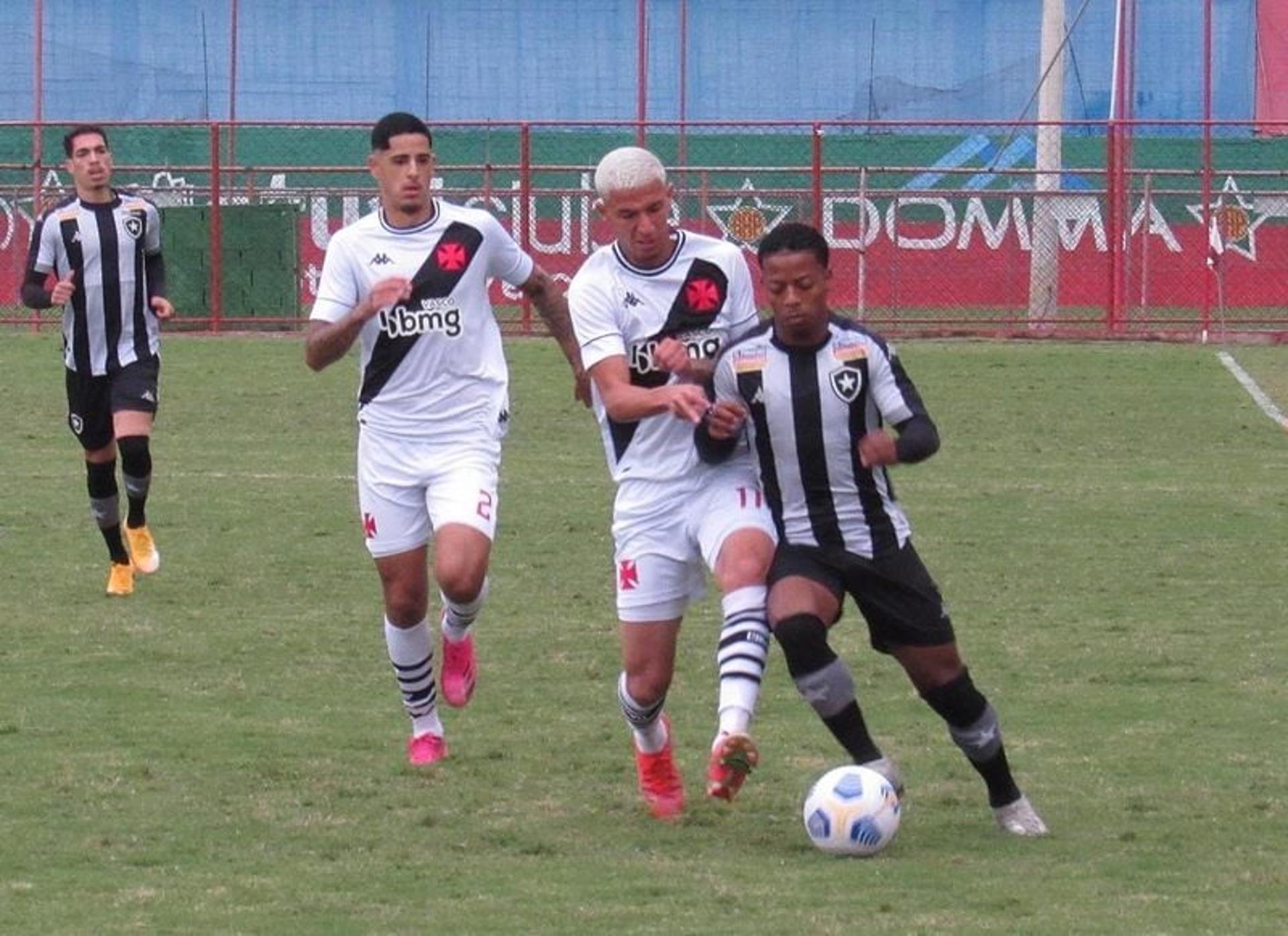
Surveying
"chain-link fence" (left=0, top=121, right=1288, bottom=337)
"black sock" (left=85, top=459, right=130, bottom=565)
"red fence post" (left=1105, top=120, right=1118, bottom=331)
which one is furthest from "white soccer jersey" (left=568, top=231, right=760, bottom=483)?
"red fence post" (left=1105, top=120, right=1118, bottom=331)

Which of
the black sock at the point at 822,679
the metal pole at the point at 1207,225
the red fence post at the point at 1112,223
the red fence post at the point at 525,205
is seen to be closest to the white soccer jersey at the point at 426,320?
the black sock at the point at 822,679

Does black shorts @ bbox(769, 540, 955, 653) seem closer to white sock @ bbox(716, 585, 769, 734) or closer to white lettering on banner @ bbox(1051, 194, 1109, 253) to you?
white sock @ bbox(716, 585, 769, 734)

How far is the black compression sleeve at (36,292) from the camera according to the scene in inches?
455

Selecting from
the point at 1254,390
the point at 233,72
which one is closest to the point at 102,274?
the point at 1254,390

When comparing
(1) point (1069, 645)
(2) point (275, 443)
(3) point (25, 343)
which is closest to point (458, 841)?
(1) point (1069, 645)

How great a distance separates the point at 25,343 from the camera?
26.0m

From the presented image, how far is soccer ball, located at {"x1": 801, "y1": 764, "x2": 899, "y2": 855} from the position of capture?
21.1 ft

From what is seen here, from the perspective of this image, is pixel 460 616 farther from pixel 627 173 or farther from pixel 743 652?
pixel 627 173

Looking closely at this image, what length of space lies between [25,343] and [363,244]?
62.1 ft

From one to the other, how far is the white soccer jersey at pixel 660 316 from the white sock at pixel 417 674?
1.15 meters

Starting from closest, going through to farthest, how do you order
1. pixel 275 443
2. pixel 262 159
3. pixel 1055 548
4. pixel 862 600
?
pixel 862 600 → pixel 1055 548 → pixel 275 443 → pixel 262 159

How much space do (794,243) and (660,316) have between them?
664mm

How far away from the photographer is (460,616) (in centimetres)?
812

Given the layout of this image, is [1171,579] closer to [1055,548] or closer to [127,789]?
[1055,548]
